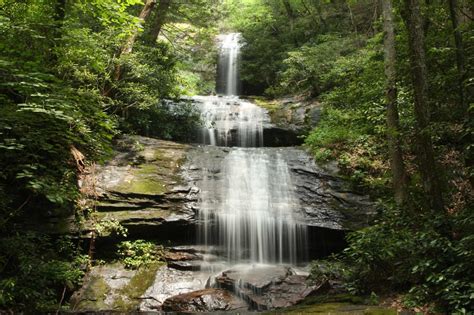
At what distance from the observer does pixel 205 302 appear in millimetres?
7645

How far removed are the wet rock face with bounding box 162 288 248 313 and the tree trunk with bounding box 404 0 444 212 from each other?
408cm

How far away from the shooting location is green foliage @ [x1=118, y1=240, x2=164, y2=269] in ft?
29.9

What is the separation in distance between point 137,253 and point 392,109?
695 cm

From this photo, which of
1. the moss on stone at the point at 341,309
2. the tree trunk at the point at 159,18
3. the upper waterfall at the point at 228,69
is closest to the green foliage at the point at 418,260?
the moss on stone at the point at 341,309

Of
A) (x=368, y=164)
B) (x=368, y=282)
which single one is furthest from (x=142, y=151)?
(x=368, y=282)

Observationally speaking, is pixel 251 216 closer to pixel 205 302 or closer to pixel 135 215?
pixel 135 215

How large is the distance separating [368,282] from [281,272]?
2189mm

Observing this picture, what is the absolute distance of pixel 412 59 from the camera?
273 inches

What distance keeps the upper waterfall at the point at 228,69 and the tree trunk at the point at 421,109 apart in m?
16.2

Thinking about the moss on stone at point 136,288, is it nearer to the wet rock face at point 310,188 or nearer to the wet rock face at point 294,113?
the wet rock face at point 310,188

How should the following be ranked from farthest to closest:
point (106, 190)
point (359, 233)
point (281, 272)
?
point (106, 190)
point (281, 272)
point (359, 233)

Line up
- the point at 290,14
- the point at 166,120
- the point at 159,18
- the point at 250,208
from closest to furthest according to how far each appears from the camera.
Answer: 1. the point at 250,208
2. the point at 166,120
3. the point at 159,18
4. the point at 290,14

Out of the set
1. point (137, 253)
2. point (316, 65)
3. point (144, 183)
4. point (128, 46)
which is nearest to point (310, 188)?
point (144, 183)

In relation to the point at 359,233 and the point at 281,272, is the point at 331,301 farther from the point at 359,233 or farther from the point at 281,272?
the point at 281,272
